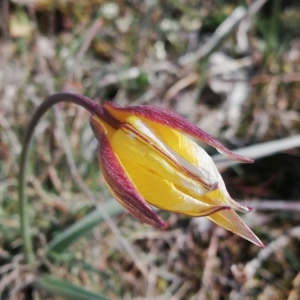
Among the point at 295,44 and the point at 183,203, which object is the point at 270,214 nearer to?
the point at 295,44

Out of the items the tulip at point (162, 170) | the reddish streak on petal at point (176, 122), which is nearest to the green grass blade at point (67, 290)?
the tulip at point (162, 170)

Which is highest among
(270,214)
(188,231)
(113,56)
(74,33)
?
(74,33)

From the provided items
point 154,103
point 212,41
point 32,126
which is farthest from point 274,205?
point 32,126

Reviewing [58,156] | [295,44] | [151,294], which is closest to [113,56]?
[58,156]

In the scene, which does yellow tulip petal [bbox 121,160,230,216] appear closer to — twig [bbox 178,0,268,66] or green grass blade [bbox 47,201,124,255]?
green grass blade [bbox 47,201,124,255]

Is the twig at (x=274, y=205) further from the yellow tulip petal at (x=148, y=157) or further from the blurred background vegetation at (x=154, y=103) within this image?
the yellow tulip petal at (x=148, y=157)

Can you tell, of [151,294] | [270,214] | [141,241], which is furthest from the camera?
[270,214]
